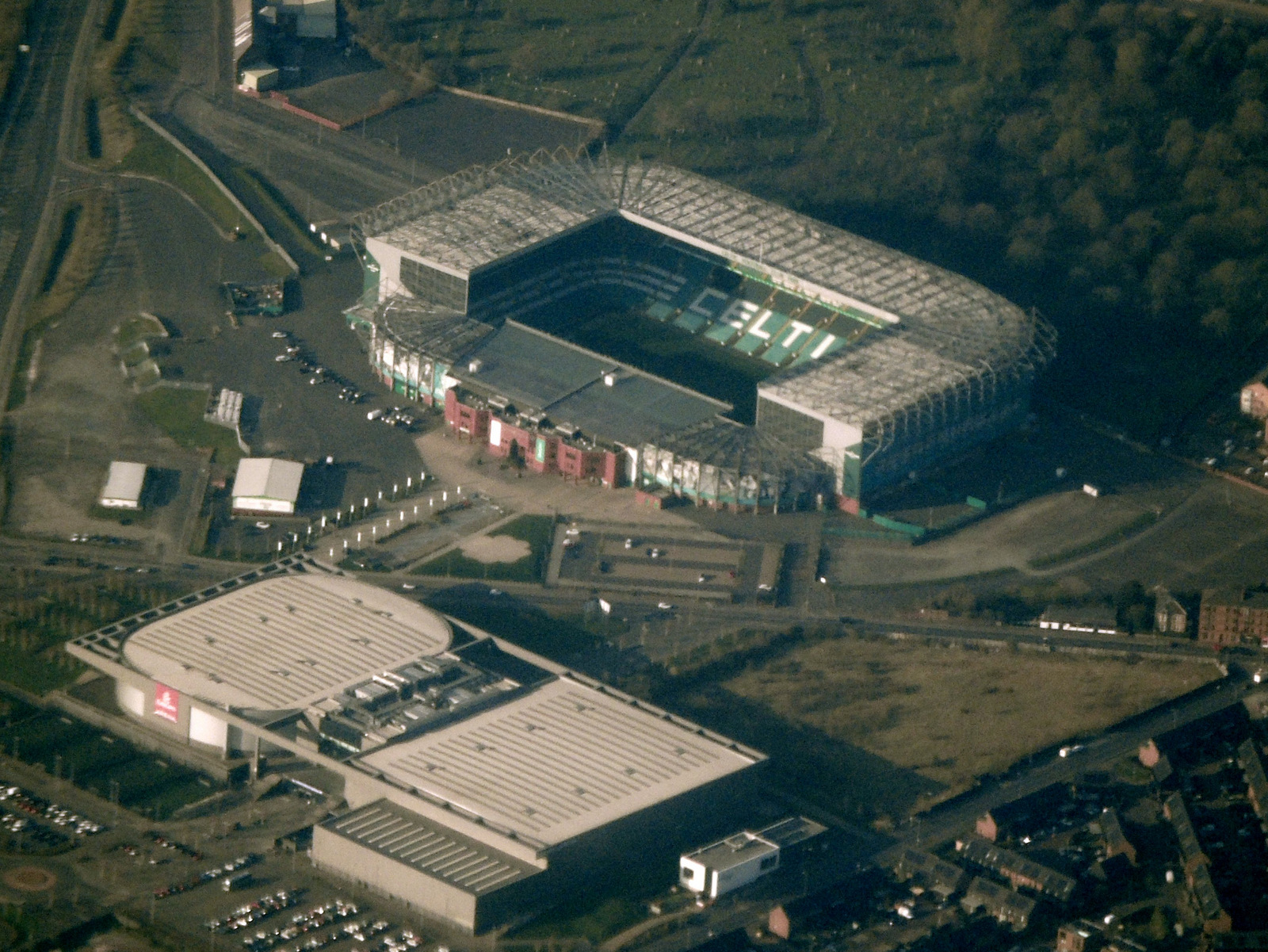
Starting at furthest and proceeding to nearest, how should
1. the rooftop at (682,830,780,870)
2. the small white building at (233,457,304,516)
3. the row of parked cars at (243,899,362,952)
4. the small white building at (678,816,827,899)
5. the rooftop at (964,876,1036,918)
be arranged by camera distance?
the small white building at (233,457,304,516) → the rooftop at (682,830,780,870) → the small white building at (678,816,827,899) → the rooftop at (964,876,1036,918) → the row of parked cars at (243,899,362,952)

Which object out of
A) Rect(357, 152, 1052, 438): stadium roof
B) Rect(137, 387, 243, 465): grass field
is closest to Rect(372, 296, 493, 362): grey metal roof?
Rect(357, 152, 1052, 438): stadium roof

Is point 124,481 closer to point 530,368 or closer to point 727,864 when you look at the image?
point 530,368

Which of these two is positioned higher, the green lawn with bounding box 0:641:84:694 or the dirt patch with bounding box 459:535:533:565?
the dirt patch with bounding box 459:535:533:565

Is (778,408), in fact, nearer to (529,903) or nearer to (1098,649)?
(1098,649)

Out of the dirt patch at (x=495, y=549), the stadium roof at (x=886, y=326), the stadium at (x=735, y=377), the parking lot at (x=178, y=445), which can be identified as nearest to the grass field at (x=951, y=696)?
the stadium at (x=735, y=377)

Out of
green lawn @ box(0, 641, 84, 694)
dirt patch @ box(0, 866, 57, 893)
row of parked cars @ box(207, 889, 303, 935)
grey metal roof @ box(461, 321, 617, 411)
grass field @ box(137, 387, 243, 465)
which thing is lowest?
dirt patch @ box(0, 866, 57, 893)

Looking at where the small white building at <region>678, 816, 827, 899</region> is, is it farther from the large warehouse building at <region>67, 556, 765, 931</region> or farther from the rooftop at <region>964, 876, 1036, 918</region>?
the rooftop at <region>964, 876, 1036, 918</region>

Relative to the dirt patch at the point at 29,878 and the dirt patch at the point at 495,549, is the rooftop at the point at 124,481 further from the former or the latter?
the dirt patch at the point at 29,878
